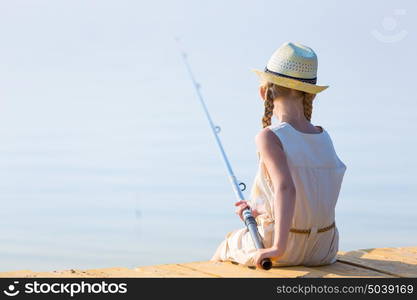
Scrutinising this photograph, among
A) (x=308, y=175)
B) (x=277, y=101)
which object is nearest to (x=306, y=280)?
(x=308, y=175)

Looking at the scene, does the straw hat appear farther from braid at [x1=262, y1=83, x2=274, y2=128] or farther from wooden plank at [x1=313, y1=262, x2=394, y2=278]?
wooden plank at [x1=313, y1=262, x2=394, y2=278]

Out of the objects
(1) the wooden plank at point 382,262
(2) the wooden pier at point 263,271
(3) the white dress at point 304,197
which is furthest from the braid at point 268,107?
(1) the wooden plank at point 382,262

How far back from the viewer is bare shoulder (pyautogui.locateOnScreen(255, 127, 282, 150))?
542 cm

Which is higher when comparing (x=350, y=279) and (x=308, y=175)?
(x=308, y=175)

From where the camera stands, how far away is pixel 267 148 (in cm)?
541

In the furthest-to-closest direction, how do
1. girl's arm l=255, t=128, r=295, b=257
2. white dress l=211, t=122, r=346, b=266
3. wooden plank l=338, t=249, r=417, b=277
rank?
wooden plank l=338, t=249, r=417, b=277 < white dress l=211, t=122, r=346, b=266 < girl's arm l=255, t=128, r=295, b=257

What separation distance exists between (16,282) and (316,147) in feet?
5.68

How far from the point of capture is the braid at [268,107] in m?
5.62

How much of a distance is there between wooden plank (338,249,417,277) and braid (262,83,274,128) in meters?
1.03

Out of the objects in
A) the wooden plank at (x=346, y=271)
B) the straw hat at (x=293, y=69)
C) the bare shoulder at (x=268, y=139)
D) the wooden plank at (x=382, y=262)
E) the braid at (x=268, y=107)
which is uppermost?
the straw hat at (x=293, y=69)

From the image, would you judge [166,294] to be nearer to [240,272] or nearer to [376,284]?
[240,272]

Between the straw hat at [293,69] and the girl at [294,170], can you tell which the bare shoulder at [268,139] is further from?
the straw hat at [293,69]

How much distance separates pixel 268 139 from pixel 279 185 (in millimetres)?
257

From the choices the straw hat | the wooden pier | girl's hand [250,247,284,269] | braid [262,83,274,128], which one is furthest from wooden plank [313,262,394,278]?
the straw hat
